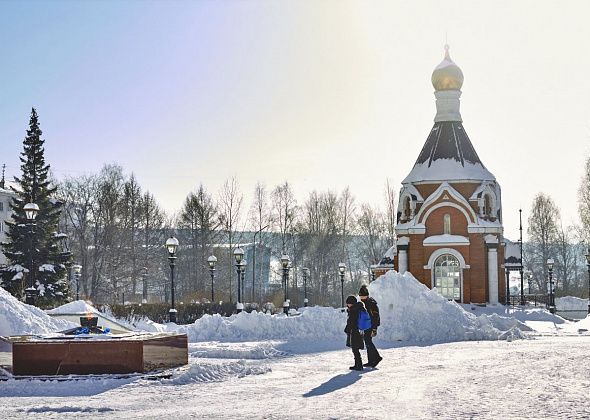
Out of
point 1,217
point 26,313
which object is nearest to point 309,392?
point 26,313

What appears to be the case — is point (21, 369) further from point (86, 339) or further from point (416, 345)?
point (416, 345)

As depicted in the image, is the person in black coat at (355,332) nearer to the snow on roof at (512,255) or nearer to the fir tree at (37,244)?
the fir tree at (37,244)

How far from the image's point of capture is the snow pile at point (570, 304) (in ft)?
164

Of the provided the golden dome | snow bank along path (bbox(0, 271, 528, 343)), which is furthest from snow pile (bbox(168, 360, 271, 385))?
the golden dome

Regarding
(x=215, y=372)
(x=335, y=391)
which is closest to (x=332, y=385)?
(x=335, y=391)

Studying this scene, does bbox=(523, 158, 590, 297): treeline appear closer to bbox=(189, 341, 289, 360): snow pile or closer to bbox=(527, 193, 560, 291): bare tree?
bbox=(527, 193, 560, 291): bare tree

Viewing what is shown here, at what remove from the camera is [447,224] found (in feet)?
125

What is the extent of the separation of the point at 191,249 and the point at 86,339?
1778 inches

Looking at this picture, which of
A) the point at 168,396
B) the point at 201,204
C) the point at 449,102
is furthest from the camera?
the point at 201,204

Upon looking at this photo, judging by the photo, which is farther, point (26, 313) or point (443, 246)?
point (443, 246)

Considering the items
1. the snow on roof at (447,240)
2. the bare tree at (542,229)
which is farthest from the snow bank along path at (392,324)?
the bare tree at (542,229)

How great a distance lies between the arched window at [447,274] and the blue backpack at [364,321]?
79.6ft

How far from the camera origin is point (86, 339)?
1296cm

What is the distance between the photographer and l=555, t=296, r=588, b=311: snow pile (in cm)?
5009
